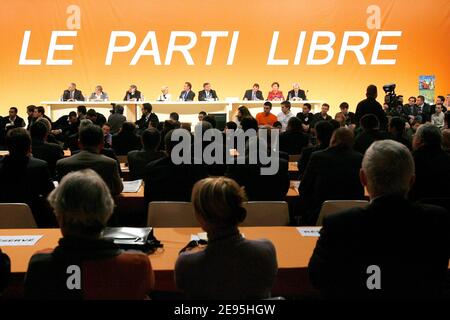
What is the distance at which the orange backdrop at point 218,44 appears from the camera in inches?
589

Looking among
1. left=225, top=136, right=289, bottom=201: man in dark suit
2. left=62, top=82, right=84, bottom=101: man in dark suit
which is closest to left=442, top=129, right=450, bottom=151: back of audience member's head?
left=225, top=136, right=289, bottom=201: man in dark suit

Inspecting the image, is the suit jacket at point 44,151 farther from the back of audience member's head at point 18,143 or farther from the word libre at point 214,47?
the word libre at point 214,47

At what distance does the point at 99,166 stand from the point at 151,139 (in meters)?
1.09

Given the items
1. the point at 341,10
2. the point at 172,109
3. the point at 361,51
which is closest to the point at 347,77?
the point at 361,51

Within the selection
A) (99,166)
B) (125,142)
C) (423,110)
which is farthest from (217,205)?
(423,110)

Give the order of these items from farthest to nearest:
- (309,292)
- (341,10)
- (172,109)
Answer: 1. (341,10)
2. (172,109)
3. (309,292)

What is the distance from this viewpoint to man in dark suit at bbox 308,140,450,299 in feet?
6.85

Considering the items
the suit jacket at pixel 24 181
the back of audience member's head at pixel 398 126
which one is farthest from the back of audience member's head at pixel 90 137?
the back of audience member's head at pixel 398 126

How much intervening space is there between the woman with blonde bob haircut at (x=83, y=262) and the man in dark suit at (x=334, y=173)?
233cm

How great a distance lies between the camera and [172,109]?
1326cm

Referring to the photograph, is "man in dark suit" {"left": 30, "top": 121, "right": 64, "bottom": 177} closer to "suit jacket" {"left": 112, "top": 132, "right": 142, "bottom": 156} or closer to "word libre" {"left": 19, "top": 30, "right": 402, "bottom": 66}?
"suit jacket" {"left": 112, "top": 132, "right": 142, "bottom": 156}

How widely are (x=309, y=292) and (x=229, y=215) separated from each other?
1009 mm

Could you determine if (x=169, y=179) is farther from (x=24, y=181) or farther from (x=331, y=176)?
(x=331, y=176)

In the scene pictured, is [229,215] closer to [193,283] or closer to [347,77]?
[193,283]
